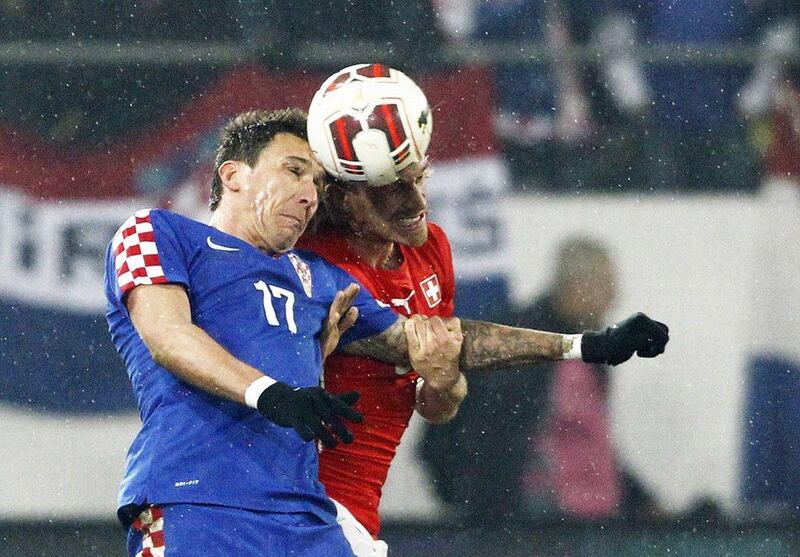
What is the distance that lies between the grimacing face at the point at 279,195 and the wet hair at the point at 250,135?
2 cm

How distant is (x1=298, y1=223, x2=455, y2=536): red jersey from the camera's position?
333 cm

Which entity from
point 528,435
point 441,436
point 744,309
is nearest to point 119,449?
point 441,436

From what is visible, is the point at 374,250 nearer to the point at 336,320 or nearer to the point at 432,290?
the point at 432,290

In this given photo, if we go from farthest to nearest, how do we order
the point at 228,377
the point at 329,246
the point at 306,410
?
the point at 329,246 < the point at 228,377 < the point at 306,410

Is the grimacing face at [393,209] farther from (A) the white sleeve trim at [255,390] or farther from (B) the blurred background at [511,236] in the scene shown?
(B) the blurred background at [511,236]

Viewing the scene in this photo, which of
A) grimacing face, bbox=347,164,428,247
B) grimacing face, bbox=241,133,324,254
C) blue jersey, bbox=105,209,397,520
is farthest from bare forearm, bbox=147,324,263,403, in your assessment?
grimacing face, bbox=347,164,428,247

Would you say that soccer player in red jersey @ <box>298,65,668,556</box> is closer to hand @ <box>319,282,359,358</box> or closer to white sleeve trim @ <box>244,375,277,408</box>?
hand @ <box>319,282,359,358</box>

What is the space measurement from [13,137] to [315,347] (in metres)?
3.09

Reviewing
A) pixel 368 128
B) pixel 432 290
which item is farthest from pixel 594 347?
pixel 368 128

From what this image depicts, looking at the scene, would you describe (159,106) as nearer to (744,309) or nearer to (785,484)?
(744,309)

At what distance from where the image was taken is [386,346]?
129 inches

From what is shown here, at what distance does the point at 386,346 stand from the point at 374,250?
0.91 ft

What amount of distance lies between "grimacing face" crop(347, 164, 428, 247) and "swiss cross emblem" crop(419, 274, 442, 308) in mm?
184

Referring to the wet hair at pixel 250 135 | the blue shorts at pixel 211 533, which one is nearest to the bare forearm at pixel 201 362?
the blue shorts at pixel 211 533
